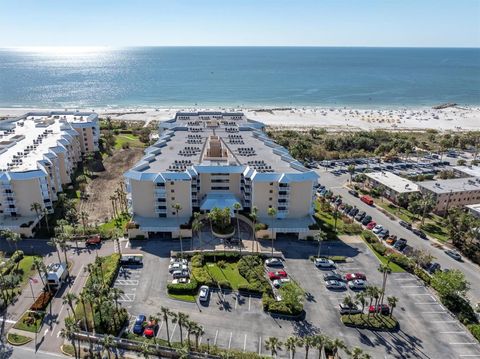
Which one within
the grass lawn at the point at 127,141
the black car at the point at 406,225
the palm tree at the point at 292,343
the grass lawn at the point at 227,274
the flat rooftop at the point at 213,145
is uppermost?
the flat rooftop at the point at 213,145

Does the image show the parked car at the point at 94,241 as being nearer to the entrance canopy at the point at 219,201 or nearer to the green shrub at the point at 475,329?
the entrance canopy at the point at 219,201

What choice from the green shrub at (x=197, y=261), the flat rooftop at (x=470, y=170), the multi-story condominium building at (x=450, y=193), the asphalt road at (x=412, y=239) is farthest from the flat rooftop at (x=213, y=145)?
the flat rooftop at (x=470, y=170)

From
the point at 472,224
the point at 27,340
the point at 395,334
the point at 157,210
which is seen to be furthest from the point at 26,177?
the point at 472,224

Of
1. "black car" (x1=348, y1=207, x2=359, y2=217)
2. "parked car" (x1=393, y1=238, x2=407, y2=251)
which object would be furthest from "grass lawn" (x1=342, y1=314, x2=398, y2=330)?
"black car" (x1=348, y1=207, x2=359, y2=217)

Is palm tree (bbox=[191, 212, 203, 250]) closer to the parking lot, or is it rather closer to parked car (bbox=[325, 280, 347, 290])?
the parking lot

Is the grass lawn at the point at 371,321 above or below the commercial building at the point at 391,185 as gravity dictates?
below

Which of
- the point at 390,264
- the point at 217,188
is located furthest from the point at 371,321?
the point at 217,188

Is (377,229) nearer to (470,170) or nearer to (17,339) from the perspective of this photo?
(470,170)
